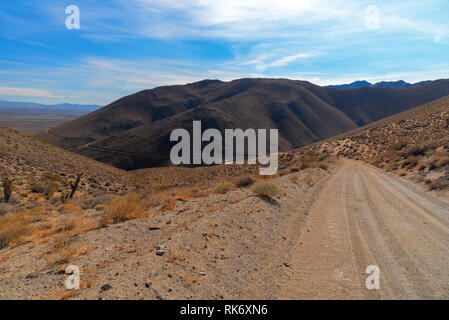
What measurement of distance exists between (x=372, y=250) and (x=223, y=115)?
92022mm

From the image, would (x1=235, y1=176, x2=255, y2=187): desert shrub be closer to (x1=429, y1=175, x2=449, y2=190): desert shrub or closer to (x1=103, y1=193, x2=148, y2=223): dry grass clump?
(x1=103, y1=193, x2=148, y2=223): dry grass clump

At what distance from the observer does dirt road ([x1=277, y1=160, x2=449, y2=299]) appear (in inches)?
195

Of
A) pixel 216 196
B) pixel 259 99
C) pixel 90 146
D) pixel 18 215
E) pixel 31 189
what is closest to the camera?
pixel 18 215

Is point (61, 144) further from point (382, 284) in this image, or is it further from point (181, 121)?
point (382, 284)

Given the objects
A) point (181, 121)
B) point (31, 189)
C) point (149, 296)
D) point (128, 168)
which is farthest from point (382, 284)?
point (181, 121)

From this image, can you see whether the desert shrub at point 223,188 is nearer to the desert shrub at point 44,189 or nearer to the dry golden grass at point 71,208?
the dry golden grass at point 71,208

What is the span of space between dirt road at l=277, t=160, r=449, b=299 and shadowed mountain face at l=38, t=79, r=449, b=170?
62.2 m

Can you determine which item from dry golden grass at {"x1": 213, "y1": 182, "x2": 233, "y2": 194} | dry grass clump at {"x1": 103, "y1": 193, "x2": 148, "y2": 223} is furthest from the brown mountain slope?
dry grass clump at {"x1": 103, "y1": 193, "x2": 148, "y2": 223}

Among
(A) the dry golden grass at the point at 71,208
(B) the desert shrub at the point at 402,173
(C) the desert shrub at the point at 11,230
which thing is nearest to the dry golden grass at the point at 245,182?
(A) the dry golden grass at the point at 71,208

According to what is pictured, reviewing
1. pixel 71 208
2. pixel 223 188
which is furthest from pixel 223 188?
pixel 71 208

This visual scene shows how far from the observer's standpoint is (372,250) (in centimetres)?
667

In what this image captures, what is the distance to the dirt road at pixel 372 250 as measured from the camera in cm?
495

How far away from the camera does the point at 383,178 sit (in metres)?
17.9

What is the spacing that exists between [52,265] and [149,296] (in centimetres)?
249
